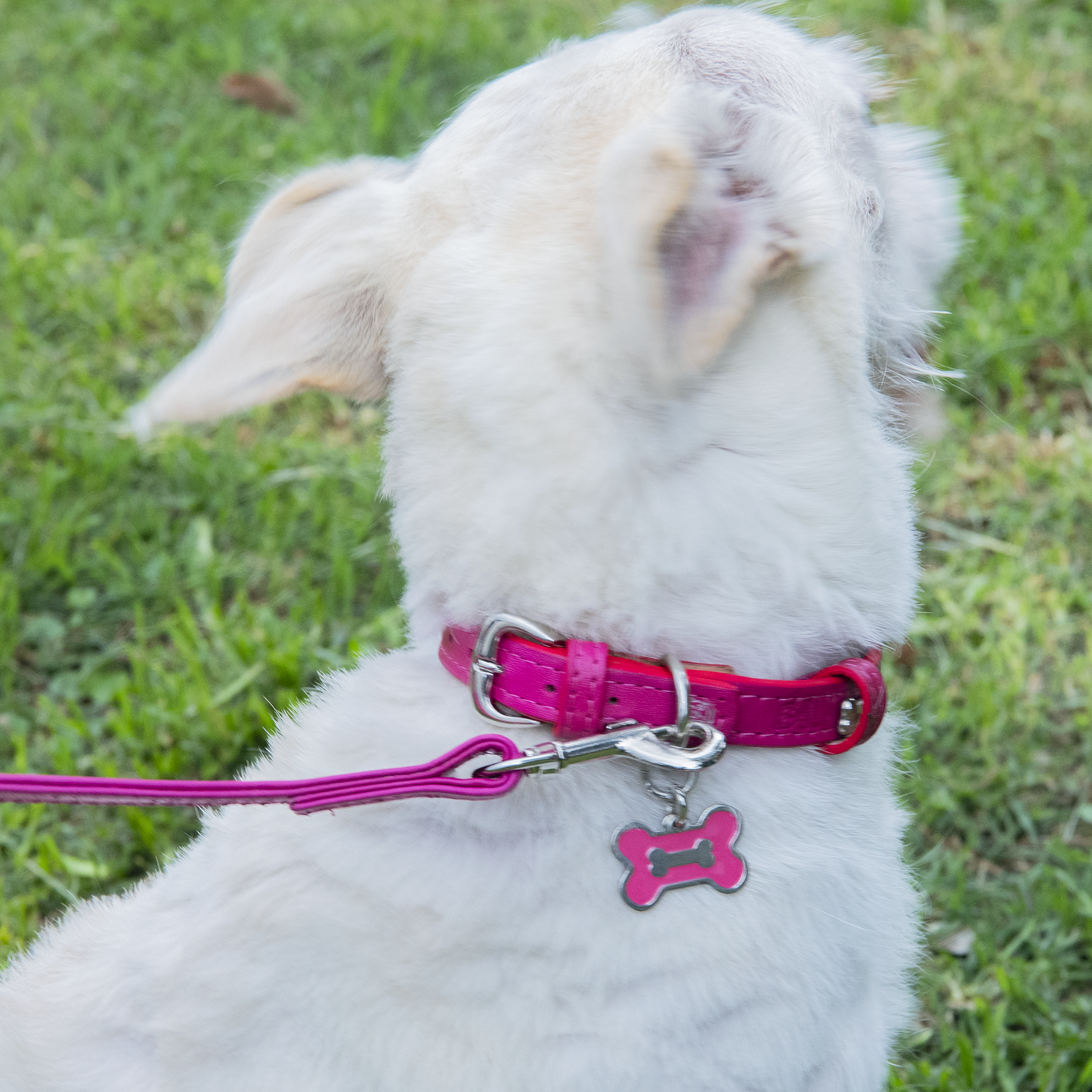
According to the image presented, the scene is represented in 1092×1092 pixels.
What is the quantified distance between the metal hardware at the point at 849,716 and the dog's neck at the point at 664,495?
8 centimetres

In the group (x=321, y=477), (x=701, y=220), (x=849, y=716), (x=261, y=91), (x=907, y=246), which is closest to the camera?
(x=701, y=220)

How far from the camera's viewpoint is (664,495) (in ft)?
4.50

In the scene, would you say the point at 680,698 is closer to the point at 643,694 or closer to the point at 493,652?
the point at 643,694

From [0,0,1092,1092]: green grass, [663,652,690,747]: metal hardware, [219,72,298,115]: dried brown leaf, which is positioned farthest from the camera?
[219,72,298,115]: dried brown leaf

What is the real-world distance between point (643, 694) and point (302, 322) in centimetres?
70

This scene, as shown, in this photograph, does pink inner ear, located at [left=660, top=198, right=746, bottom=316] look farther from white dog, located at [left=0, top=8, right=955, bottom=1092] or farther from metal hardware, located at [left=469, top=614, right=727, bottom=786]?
metal hardware, located at [left=469, top=614, right=727, bottom=786]

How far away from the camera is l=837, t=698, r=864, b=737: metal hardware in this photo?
4.93ft

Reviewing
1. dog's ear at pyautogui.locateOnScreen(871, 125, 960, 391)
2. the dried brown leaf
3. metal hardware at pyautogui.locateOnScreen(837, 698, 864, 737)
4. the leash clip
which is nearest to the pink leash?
the leash clip

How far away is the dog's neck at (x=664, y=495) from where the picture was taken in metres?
1.36

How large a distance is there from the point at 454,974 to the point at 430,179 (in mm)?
1034

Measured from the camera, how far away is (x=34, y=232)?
4.32 metres

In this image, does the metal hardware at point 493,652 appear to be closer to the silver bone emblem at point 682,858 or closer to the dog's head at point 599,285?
the dog's head at point 599,285

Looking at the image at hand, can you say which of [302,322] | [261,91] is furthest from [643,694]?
[261,91]

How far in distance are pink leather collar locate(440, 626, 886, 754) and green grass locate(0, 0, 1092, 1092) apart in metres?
0.80
